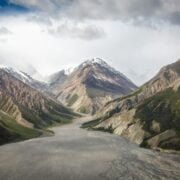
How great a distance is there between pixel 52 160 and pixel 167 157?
160 ft

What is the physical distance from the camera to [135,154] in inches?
6102

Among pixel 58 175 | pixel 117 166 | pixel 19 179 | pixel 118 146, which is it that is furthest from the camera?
pixel 118 146

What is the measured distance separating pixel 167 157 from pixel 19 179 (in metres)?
69.4

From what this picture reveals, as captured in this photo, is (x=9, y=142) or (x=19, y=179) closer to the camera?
(x=19, y=179)

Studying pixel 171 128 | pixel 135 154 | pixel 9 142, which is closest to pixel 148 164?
pixel 135 154

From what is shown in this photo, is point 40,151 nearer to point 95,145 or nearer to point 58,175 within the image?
point 95,145

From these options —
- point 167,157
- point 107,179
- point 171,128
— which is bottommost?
point 107,179

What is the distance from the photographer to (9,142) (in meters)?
194

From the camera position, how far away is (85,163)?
132 meters

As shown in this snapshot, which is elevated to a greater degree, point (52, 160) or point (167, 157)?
point (167, 157)

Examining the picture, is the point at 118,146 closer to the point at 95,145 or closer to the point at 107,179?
the point at 95,145

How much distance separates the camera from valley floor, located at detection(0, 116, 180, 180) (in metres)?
111

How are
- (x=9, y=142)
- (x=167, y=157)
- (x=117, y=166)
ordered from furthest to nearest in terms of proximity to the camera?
(x=9, y=142), (x=167, y=157), (x=117, y=166)

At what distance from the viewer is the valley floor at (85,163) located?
11088 centimetres
